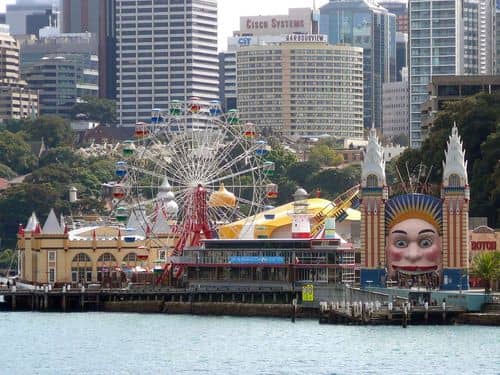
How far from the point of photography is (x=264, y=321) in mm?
162500

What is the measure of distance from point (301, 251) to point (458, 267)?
12265 mm

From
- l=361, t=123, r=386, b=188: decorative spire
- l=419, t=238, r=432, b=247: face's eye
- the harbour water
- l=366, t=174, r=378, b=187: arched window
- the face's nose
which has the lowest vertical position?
the harbour water

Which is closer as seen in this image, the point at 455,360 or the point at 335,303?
the point at 455,360

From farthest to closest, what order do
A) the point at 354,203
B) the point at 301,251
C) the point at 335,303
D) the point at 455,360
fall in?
the point at 354,203
the point at 301,251
the point at 335,303
the point at 455,360

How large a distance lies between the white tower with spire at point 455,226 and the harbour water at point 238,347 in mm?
12289

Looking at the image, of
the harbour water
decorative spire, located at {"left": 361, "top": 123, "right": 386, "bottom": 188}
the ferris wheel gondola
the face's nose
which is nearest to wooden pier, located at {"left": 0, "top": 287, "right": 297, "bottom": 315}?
the harbour water

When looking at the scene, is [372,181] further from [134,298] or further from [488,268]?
[134,298]

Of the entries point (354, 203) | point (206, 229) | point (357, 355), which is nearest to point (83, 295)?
point (206, 229)

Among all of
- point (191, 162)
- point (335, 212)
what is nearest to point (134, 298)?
point (191, 162)

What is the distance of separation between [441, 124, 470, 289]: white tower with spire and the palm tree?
194 cm

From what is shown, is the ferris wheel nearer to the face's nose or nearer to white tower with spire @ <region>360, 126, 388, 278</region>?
white tower with spire @ <region>360, 126, 388, 278</region>

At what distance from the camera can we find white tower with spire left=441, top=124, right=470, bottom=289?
6594 inches

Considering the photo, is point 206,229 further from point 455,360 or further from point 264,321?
point 455,360

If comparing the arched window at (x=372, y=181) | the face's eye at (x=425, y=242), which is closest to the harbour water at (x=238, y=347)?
the face's eye at (x=425, y=242)
